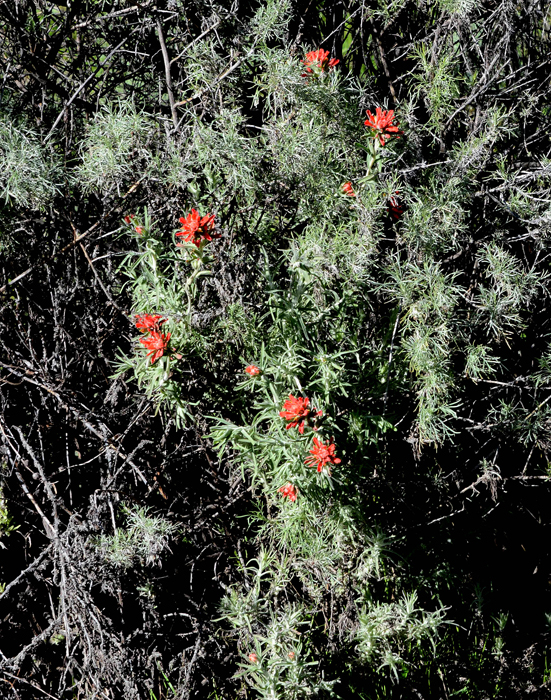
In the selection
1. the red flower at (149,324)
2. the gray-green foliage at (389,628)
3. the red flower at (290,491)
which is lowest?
the gray-green foliage at (389,628)

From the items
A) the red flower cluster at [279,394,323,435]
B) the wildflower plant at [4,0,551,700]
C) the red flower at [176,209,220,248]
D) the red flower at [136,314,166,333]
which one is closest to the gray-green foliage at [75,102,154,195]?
the wildflower plant at [4,0,551,700]

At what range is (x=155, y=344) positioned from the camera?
1.85 m

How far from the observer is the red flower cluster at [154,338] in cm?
186

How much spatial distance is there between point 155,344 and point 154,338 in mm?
20

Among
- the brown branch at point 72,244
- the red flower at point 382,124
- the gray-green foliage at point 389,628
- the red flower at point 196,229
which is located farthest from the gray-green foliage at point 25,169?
the gray-green foliage at point 389,628

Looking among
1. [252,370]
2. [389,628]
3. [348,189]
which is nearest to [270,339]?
[252,370]

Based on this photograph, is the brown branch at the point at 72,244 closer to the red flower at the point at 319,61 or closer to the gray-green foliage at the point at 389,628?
the red flower at the point at 319,61

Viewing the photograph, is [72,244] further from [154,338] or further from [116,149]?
[154,338]

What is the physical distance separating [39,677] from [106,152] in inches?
74.8

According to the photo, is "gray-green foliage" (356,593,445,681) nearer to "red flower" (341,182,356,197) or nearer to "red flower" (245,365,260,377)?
"red flower" (245,365,260,377)

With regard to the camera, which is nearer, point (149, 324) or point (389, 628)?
point (149, 324)

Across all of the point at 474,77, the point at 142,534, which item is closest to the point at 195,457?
the point at 142,534

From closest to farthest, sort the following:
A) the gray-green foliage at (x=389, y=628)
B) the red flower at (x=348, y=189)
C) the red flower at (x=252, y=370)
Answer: the red flower at (x=252, y=370)
the red flower at (x=348, y=189)
the gray-green foliage at (x=389, y=628)

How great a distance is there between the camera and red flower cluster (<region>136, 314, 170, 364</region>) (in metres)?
1.86
